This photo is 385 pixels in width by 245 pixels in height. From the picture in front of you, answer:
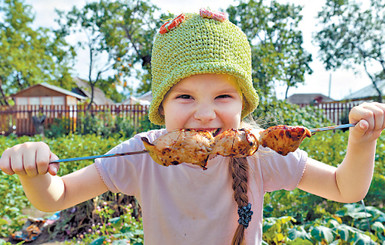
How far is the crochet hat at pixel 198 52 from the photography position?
63.3 inches

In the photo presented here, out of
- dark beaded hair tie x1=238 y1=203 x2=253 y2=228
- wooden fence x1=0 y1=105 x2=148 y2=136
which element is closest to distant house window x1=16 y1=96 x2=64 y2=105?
wooden fence x1=0 y1=105 x2=148 y2=136

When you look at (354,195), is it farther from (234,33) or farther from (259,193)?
(234,33)

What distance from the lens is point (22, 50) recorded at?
30875 millimetres

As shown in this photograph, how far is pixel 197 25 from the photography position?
175cm

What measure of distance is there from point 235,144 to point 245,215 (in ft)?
1.54

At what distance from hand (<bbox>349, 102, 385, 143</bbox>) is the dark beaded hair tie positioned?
67 centimetres

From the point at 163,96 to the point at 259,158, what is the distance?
2.27ft

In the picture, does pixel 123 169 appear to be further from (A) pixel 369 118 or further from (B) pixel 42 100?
(B) pixel 42 100

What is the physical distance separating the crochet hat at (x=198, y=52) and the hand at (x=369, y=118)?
0.59 meters

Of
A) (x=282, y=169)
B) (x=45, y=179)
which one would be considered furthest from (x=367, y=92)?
(x=45, y=179)

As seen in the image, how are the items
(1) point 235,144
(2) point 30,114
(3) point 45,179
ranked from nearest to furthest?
1. (1) point 235,144
2. (3) point 45,179
3. (2) point 30,114

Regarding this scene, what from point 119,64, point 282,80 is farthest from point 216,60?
point 119,64

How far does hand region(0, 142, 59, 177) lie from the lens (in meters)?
1.24

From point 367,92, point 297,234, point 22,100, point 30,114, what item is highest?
point 367,92
